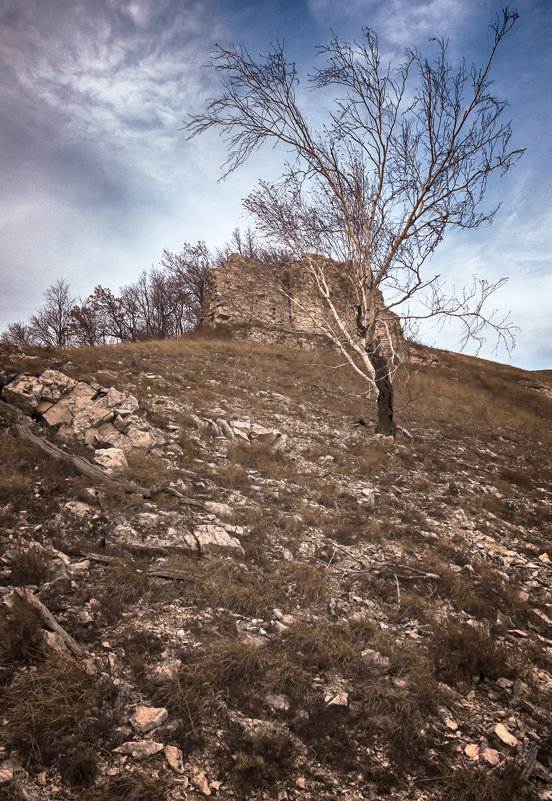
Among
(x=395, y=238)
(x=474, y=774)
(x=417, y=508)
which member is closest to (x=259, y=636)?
(x=474, y=774)

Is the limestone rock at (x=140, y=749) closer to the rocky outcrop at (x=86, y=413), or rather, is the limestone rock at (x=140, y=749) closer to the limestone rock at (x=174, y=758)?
the limestone rock at (x=174, y=758)

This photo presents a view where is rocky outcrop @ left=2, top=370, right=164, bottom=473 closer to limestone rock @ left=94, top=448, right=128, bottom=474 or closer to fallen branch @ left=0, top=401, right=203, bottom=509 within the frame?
limestone rock @ left=94, top=448, right=128, bottom=474

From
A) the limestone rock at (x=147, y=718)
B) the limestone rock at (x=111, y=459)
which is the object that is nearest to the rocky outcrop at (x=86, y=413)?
the limestone rock at (x=111, y=459)

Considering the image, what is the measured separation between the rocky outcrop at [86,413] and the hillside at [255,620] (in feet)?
0.22

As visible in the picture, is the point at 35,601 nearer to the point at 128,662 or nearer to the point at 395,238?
the point at 128,662

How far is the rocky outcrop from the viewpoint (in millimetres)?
7723

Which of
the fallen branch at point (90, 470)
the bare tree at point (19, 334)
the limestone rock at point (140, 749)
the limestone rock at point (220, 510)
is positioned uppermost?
the bare tree at point (19, 334)

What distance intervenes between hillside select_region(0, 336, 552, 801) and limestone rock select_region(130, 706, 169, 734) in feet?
0.05

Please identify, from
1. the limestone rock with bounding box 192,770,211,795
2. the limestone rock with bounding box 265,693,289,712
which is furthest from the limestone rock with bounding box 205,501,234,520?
the limestone rock with bounding box 192,770,211,795

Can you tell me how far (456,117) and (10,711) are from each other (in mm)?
12711

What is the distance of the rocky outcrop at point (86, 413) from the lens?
7.72 m

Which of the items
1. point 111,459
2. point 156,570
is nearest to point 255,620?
point 156,570

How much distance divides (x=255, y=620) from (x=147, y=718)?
159 cm

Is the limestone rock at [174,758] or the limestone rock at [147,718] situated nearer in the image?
the limestone rock at [174,758]
